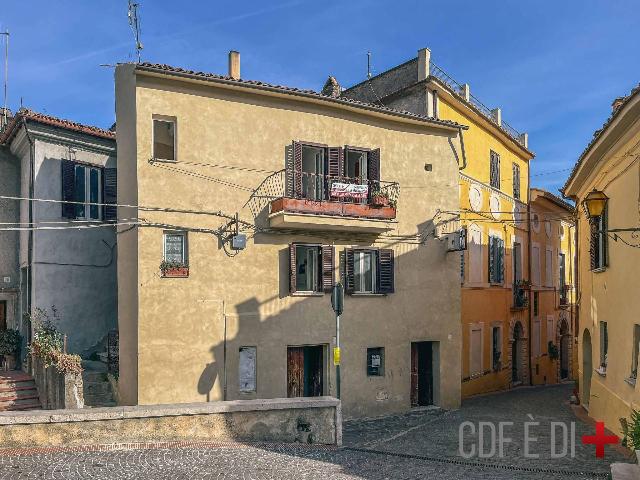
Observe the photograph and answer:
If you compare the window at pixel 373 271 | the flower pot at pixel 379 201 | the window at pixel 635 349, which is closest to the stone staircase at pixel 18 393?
the window at pixel 373 271

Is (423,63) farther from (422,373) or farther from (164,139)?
(422,373)

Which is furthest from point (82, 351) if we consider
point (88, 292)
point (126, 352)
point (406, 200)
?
point (406, 200)

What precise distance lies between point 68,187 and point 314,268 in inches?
303

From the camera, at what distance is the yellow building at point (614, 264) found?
1339 cm

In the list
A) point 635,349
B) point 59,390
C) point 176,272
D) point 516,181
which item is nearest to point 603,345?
point 635,349

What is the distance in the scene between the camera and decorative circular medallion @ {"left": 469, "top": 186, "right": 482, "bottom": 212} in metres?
23.2

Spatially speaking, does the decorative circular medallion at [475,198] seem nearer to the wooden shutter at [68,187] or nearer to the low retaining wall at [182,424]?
A: the low retaining wall at [182,424]

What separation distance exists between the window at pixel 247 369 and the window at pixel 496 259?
12.8 meters

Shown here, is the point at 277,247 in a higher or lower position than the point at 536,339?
higher

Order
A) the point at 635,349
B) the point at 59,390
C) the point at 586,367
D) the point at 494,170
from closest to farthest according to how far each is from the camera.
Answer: the point at 635,349 < the point at 59,390 < the point at 586,367 < the point at 494,170

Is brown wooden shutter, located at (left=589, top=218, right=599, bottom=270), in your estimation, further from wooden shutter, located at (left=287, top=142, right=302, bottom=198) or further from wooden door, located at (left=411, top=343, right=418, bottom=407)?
wooden shutter, located at (left=287, top=142, right=302, bottom=198)

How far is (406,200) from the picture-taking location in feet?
61.4

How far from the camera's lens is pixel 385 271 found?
58.8 ft

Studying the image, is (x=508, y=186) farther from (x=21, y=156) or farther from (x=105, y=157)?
(x=21, y=156)
